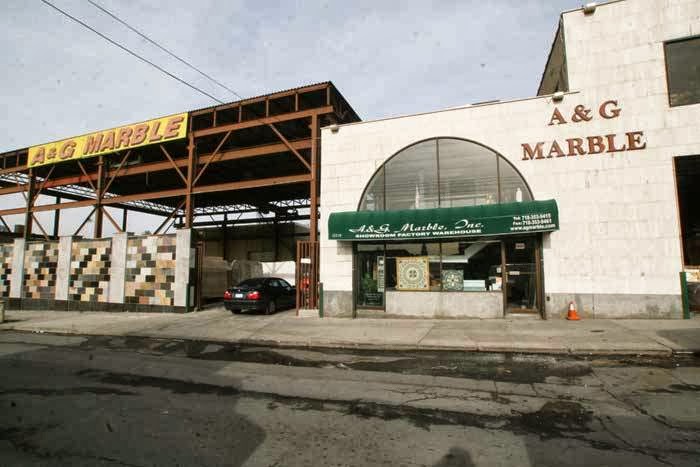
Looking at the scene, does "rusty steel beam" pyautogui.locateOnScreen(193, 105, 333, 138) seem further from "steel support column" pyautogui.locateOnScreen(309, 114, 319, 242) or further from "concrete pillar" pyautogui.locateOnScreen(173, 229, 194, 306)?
"concrete pillar" pyautogui.locateOnScreen(173, 229, 194, 306)

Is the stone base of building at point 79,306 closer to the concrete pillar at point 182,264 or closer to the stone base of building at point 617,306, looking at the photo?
the concrete pillar at point 182,264

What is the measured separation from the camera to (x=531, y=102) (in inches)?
469

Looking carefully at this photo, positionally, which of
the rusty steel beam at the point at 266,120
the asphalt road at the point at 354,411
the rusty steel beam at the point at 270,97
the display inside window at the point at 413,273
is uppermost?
the rusty steel beam at the point at 270,97

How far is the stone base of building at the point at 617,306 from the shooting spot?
10.4m

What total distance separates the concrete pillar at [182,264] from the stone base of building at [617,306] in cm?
1401

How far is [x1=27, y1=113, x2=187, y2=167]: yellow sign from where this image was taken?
19.0 meters

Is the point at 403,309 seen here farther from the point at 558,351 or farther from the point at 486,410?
the point at 486,410

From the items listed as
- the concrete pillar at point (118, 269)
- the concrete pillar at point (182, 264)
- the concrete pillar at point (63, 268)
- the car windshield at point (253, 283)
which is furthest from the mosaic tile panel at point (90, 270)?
the car windshield at point (253, 283)

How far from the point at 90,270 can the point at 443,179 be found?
1767 centimetres

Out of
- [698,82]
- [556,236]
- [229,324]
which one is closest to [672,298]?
[556,236]

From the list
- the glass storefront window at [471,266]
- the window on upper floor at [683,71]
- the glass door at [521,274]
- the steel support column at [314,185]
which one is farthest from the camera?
the steel support column at [314,185]

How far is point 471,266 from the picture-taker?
12.1m

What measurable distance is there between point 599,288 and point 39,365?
47.1 ft

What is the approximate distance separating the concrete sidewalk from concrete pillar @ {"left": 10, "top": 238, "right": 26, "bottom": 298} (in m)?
8.42
